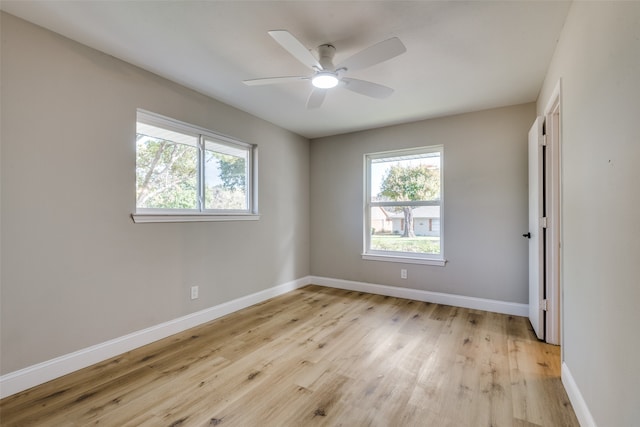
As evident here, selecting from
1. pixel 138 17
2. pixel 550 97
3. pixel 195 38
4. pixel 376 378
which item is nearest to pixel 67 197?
pixel 138 17

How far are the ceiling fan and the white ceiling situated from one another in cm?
17

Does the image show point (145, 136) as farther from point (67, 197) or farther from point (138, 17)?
point (138, 17)

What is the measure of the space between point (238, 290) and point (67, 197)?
194cm

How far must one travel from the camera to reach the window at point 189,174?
2.65 meters

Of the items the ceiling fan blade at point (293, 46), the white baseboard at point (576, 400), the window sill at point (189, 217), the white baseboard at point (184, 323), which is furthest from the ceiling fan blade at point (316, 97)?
the white baseboard at point (576, 400)

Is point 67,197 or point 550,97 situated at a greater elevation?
point 550,97

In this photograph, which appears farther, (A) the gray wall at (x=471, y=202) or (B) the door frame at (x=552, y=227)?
(A) the gray wall at (x=471, y=202)

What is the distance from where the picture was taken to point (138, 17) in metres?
1.88

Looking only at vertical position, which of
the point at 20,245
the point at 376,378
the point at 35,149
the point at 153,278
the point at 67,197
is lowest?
the point at 376,378

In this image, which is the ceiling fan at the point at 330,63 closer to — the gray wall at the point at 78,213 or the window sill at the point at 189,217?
the gray wall at the point at 78,213

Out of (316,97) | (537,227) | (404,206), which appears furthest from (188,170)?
(537,227)

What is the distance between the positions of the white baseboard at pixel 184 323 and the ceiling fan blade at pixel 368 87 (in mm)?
2614

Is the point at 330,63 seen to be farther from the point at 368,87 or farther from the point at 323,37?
the point at 368,87

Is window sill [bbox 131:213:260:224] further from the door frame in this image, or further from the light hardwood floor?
the door frame
